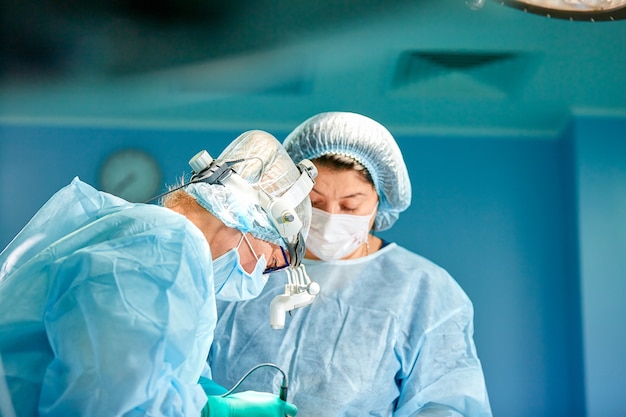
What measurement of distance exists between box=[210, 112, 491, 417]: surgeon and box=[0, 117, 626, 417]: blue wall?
3.63 ft

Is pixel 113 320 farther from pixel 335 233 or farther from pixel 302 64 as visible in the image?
pixel 302 64

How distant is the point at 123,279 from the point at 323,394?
2.75ft

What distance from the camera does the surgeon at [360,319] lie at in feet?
5.72

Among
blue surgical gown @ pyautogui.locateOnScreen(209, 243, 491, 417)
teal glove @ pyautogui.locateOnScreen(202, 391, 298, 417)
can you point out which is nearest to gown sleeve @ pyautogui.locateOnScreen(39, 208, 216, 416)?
teal glove @ pyautogui.locateOnScreen(202, 391, 298, 417)

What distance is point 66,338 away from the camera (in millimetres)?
983

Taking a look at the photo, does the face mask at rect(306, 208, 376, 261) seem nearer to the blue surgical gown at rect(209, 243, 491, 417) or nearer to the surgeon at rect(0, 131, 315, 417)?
the blue surgical gown at rect(209, 243, 491, 417)

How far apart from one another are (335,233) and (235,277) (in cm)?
57

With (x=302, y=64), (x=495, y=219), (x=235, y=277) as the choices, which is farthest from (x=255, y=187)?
(x=495, y=219)

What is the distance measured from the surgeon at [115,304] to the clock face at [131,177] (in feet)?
6.36

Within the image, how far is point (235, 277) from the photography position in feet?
4.58

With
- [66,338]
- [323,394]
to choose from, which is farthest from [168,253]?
[323,394]

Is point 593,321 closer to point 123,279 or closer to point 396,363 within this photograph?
point 396,363

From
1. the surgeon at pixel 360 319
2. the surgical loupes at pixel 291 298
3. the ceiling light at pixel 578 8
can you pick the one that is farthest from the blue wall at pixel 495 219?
the ceiling light at pixel 578 8

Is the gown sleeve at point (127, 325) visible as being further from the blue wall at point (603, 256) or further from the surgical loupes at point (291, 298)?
the blue wall at point (603, 256)
